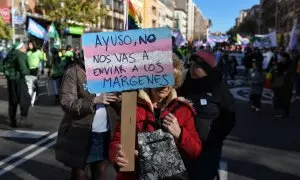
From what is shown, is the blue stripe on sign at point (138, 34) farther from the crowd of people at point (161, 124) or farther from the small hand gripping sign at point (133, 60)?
the crowd of people at point (161, 124)

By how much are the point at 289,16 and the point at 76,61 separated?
99931 millimetres

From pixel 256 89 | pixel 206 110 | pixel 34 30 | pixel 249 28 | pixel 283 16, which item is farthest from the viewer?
pixel 249 28

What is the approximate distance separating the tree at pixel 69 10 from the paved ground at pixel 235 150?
2754cm

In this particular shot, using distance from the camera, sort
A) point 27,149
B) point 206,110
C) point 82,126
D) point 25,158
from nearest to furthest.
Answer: point 206,110
point 82,126
point 25,158
point 27,149

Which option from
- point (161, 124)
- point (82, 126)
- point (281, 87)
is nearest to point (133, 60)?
point (161, 124)

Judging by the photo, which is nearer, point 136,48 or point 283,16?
point 136,48

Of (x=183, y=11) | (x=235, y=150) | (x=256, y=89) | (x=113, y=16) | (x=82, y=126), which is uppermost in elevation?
(x=183, y=11)

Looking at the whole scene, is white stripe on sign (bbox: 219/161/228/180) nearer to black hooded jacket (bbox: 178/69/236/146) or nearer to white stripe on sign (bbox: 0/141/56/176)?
black hooded jacket (bbox: 178/69/236/146)

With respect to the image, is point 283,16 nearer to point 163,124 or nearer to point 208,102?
point 208,102

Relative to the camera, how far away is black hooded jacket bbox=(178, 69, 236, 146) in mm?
3944

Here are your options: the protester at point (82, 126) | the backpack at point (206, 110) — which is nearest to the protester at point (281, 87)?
the protester at point (82, 126)

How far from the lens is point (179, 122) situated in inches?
126

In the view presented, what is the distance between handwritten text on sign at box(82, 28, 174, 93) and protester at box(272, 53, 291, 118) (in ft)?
34.3

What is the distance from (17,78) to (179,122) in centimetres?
778
